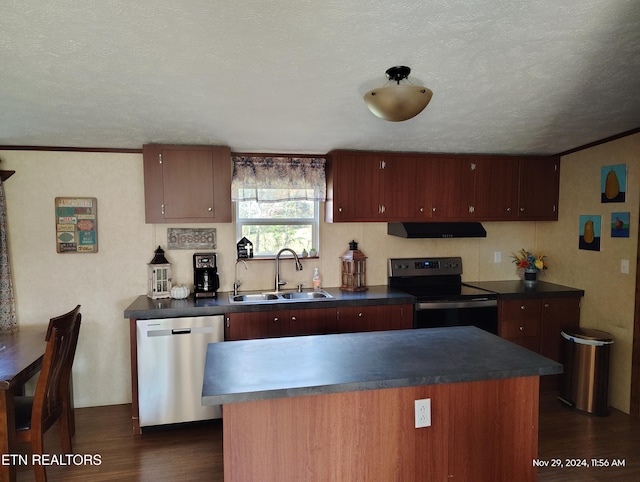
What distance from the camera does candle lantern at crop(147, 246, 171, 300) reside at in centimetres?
335

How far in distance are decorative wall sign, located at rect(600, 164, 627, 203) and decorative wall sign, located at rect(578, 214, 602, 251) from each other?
0.20m

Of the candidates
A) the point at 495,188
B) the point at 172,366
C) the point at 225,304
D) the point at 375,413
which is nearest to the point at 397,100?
the point at 375,413

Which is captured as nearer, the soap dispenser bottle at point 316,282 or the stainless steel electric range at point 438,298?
the stainless steel electric range at point 438,298

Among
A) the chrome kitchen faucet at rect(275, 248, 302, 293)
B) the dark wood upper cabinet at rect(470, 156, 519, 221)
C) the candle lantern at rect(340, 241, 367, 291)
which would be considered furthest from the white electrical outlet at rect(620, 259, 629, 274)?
the chrome kitchen faucet at rect(275, 248, 302, 293)

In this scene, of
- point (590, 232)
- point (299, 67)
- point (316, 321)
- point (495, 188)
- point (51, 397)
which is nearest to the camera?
point (299, 67)

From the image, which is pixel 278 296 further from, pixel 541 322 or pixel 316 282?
pixel 541 322

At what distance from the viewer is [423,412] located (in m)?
1.77

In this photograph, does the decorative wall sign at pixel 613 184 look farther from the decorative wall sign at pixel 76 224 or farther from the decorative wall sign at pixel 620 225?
the decorative wall sign at pixel 76 224

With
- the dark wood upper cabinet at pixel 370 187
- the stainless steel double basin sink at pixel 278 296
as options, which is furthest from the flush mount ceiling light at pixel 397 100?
the stainless steel double basin sink at pixel 278 296

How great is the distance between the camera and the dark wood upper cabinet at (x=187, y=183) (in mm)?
3268

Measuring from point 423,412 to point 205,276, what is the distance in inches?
89.2

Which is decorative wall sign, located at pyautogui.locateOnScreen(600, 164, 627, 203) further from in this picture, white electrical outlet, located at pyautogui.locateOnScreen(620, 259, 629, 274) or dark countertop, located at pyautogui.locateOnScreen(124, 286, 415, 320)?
dark countertop, located at pyautogui.locateOnScreen(124, 286, 415, 320)

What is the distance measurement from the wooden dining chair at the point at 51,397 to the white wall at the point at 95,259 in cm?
74

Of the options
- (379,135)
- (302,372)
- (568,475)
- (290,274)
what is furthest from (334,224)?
(568,475)
